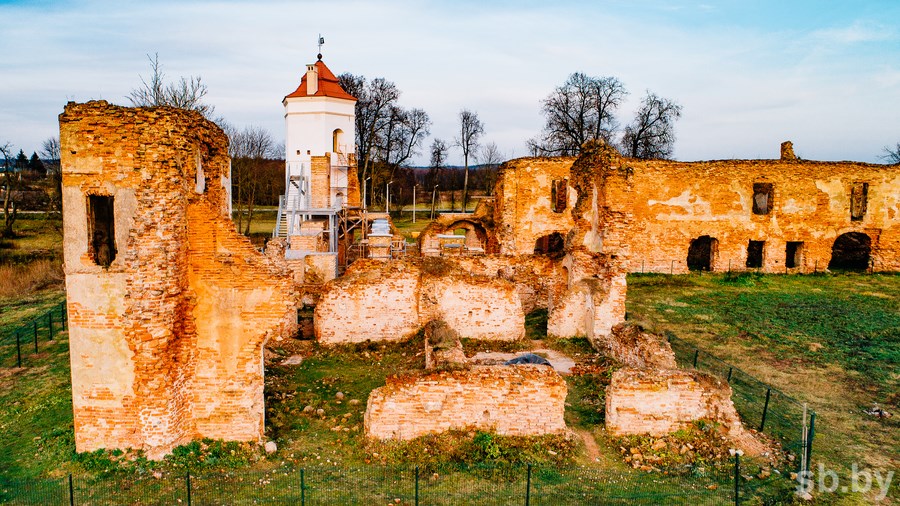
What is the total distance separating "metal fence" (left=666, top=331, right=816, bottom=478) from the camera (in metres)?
9.27

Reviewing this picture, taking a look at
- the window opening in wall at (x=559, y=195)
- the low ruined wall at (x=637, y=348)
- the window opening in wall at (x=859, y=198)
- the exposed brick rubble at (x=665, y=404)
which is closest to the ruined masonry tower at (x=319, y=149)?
the window opening in wall at (x=559, y=195)

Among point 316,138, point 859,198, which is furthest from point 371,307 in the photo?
point 859,198

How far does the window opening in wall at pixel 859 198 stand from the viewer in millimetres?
27200

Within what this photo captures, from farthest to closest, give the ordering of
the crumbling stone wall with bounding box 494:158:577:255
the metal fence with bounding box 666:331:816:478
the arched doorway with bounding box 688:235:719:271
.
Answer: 1. the arched doorway with bounding box 688:235:719:271
2. the crumbling stone wall with bounding box 494:158:577:255
3. the metal fence with bounding box 666:331:816:478

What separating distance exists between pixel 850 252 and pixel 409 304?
1023 inches

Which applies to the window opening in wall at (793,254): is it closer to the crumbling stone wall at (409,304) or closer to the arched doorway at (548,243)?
the arched doorway at (548,243)

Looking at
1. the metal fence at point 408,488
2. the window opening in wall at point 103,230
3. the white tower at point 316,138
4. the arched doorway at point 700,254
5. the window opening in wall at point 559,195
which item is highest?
the white tower at point 316,138

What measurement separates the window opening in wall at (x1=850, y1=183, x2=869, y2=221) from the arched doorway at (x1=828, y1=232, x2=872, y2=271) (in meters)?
1.35

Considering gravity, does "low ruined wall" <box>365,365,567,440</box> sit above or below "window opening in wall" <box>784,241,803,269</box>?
below

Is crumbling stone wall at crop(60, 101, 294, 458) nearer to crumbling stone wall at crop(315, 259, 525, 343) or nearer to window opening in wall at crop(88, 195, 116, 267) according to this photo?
window opening in wall at crop(88, 195, 116, 267)

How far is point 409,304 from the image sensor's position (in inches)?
625

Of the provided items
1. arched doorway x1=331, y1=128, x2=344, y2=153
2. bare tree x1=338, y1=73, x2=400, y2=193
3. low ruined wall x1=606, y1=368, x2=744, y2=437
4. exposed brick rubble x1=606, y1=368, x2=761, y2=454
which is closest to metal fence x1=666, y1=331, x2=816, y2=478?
exposed brick rubble x1=606, y1=368, x2=761, y2=454

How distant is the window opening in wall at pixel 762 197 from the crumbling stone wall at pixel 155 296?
2487cm

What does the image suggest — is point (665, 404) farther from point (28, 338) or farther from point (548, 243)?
point (548, 243)
